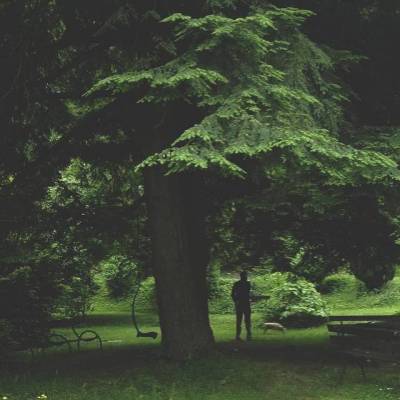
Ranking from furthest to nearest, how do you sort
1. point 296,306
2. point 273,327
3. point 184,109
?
point 296,306 < point 273,327 < point 184,109

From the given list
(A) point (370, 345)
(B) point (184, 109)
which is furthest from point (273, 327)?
(B) point (184, 109)

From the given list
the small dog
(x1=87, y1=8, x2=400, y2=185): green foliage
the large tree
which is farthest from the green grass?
(x1=87, y1=8, x2=400, y2=185): green foliage

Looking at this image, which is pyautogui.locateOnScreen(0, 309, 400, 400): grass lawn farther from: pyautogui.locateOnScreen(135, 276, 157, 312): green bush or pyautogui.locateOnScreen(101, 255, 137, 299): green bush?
pyautogui.locateOnScreen(101, 255, 137, 299): green bush

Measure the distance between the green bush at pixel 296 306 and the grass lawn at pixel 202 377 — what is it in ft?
19.7

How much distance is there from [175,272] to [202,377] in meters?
1.92

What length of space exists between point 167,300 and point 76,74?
5.15 m

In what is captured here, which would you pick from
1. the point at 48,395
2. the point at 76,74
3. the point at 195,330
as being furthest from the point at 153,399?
the point at 76,74

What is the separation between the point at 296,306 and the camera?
2098 cm

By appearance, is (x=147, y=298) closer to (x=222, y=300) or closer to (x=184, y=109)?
(x=222, y=300)

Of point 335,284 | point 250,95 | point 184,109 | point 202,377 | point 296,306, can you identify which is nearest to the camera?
point 250,95

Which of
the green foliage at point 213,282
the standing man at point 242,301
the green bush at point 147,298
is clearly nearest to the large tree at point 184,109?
the standing man at point 242,301

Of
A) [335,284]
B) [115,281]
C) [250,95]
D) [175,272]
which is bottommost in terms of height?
[335,284]

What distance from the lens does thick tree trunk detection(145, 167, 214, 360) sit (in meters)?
12.0

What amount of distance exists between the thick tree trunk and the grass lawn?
407 mm
